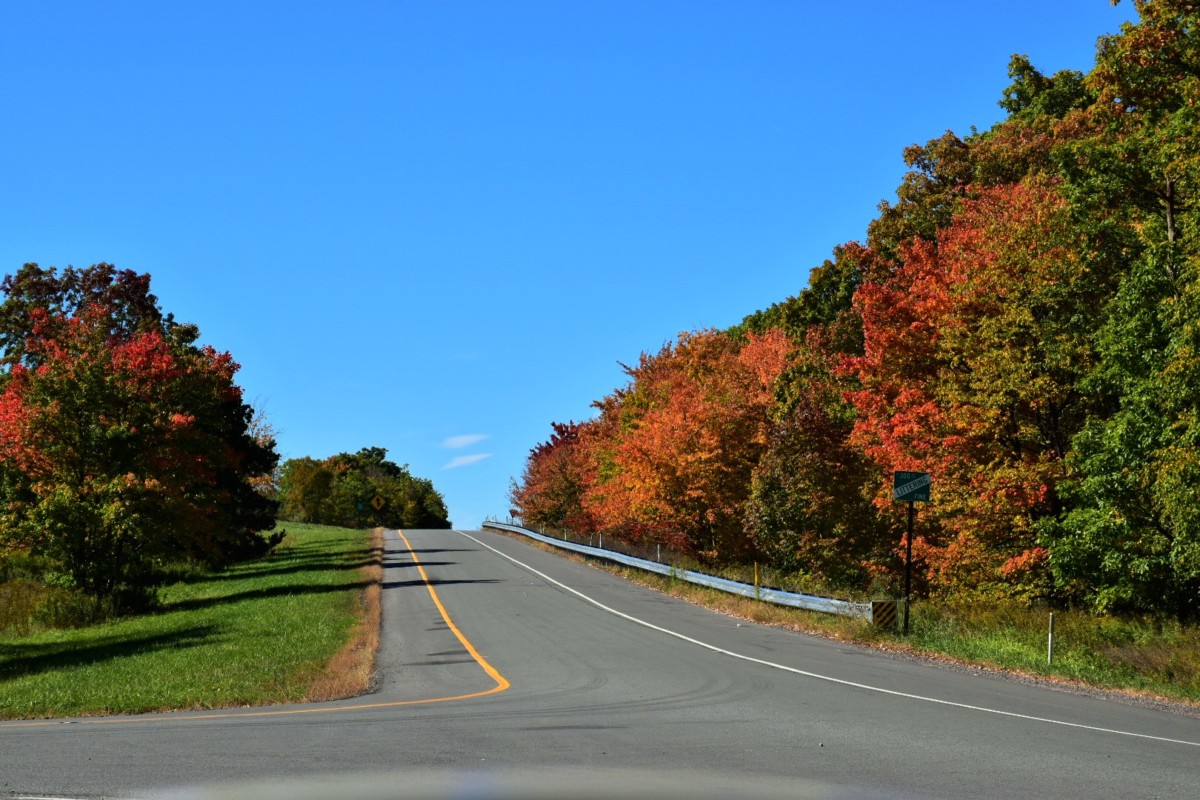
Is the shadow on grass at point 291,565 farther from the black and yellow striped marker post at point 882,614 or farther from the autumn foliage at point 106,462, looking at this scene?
the black and yellow striped marker post at point 882,614

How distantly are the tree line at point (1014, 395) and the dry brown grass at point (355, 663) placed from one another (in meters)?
14.3

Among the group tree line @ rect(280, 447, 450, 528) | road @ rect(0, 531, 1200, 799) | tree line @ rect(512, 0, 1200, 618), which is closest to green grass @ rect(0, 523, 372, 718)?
road @ rect(0, 531, 1200, 799)

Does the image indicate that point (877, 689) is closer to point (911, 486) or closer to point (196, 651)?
point (911, 486)

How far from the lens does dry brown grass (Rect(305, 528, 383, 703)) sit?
17.1 m

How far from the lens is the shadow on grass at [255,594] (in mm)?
36250

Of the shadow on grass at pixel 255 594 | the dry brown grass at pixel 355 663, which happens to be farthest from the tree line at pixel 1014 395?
the dry brown grass at pixel 355 663

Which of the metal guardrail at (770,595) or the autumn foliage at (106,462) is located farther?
the autumn foliage at (106,462)

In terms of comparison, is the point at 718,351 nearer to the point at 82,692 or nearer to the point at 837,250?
the point at 837,250

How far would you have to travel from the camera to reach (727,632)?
25.8 metres

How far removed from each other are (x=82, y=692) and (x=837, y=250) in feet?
152

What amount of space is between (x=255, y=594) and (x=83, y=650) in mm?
10002

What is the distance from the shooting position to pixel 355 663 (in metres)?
20.7

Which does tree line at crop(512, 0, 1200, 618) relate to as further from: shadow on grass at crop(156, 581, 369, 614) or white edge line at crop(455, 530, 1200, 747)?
shadow on grass at crop(156, 581, 369, 614)

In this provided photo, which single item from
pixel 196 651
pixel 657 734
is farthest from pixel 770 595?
pixel 657 734
